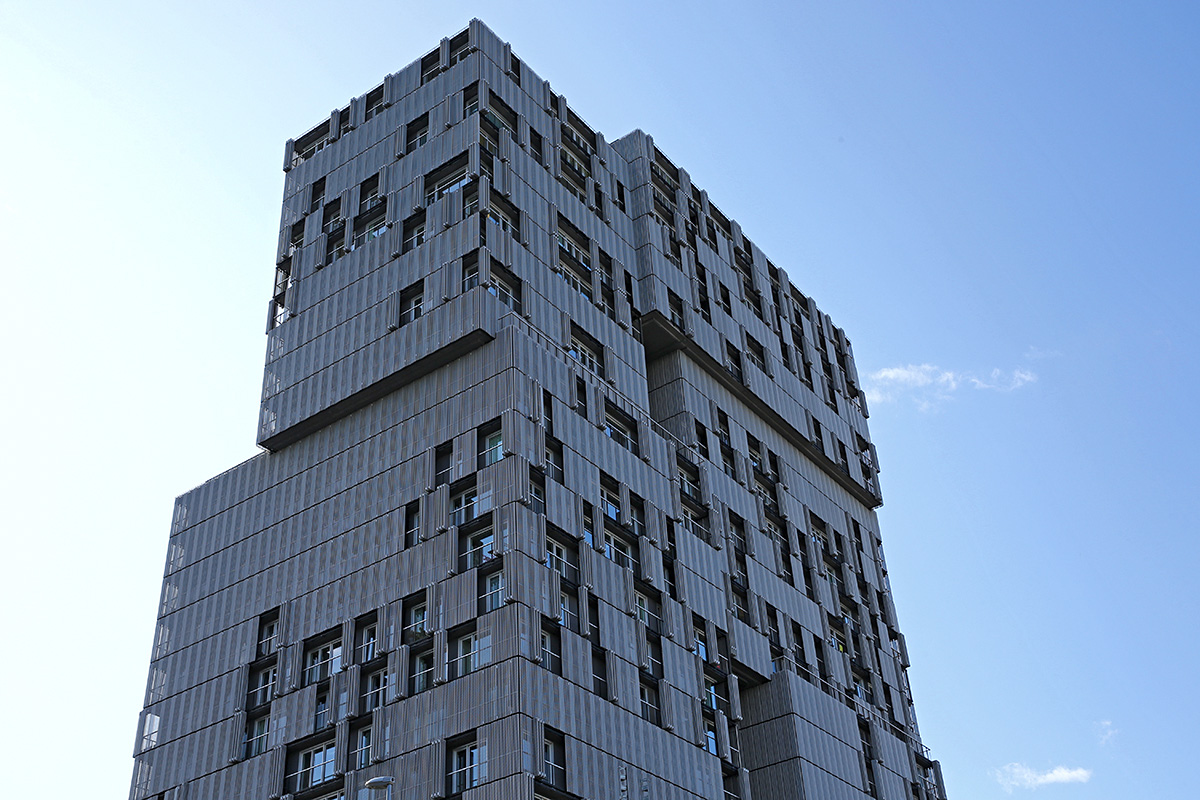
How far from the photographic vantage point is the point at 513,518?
7575 cm

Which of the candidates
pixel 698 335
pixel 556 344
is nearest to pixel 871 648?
pixel 698 335

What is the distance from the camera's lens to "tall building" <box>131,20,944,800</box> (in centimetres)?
7375

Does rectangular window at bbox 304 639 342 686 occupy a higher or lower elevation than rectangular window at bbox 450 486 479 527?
lower

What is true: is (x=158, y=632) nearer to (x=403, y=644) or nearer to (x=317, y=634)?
(x=317, y=634)

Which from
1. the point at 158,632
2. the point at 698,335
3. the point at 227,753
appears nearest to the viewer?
the point at 227,753

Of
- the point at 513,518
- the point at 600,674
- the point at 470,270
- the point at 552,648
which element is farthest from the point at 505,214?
the point at 600,674

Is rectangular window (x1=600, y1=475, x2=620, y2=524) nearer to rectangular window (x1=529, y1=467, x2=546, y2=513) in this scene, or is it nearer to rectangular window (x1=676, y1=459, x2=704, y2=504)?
rectangular window (x1=529, y1=467, x2=546, y2=513)

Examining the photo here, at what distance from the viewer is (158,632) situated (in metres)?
89.2

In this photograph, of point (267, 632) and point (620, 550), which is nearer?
point (267, 632)

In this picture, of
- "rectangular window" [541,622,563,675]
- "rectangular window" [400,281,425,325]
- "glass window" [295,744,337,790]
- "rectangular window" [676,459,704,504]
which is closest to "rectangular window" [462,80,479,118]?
"rectangular window" [400,281,425,325]

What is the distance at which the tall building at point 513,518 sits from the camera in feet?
242

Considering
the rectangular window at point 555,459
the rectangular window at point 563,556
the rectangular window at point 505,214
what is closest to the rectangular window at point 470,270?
the rectangular window at point 505,214

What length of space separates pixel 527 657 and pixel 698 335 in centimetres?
4405

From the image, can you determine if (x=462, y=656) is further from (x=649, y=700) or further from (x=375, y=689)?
(x=649, y=700)
